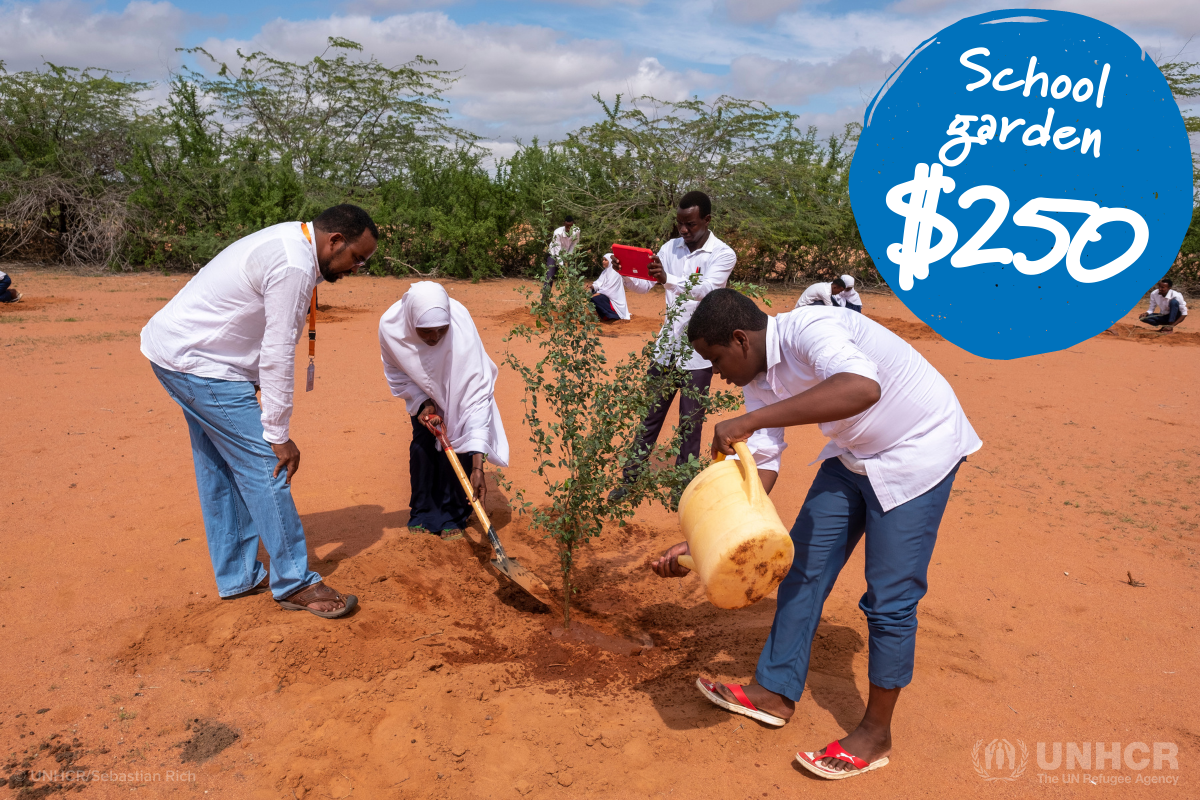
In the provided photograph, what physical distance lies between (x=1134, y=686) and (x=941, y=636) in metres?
0.67

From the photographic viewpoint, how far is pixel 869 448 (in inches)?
88.7

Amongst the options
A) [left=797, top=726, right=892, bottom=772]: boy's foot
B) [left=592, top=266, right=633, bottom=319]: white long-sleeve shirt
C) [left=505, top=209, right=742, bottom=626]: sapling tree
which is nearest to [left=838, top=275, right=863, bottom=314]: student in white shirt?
[left=592, top=266, right=633, bottom=319]: white long-sleeve shirt

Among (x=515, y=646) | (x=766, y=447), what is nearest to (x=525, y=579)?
(x=515, y=646)

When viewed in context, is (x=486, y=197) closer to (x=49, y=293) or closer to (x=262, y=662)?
(x=49, y=293)

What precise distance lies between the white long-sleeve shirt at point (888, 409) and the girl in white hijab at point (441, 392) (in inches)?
73.2

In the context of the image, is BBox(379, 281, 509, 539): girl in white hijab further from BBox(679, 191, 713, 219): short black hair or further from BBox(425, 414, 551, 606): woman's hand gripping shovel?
BBox(679, 191, 713, 219): short black hair

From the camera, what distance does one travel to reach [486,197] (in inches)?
597

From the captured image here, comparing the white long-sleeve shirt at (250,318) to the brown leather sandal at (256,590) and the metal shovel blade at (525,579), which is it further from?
the metal shovel blade at (525,579)

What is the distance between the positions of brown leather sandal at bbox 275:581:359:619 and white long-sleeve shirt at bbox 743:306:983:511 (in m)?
1.98

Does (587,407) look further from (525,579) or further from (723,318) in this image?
(723,318)

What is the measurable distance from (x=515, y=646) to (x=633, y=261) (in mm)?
2681

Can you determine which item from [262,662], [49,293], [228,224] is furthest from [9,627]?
[228,224]

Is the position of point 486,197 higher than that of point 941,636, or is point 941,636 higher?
point 486,197

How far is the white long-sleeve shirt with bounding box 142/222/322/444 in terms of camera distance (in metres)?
2.78
